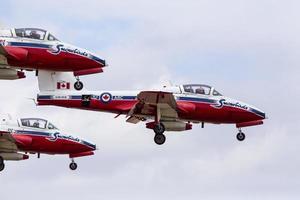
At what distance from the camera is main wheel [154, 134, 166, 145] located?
82106 millimetres

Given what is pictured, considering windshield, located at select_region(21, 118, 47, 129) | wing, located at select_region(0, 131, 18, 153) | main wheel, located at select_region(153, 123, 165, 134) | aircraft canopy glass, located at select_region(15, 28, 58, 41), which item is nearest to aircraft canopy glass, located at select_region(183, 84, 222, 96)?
main wheel, located at select_region(153, 123, 165, 134)

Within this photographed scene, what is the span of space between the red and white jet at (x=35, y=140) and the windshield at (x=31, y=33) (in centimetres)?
962

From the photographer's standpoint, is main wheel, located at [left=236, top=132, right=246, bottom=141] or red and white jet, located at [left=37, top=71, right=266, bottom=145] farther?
main wheel, located at [left=236, top=132, right=246, bottom=141]

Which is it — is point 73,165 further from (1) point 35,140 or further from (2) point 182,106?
(2) point 182,106

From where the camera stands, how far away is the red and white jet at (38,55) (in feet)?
273

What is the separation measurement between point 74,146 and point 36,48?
11.6m

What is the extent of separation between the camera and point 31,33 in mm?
84125

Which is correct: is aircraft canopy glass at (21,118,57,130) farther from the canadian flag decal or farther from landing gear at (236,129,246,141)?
landing gear at (236,129,246,141)

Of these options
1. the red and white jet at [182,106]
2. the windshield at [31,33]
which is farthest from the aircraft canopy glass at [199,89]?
the windshield at [31,33]

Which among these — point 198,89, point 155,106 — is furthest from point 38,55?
point 198,89

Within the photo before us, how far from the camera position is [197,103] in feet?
277

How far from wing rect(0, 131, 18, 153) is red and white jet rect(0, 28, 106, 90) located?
656 centimetres

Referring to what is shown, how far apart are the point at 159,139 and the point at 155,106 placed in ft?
6.83

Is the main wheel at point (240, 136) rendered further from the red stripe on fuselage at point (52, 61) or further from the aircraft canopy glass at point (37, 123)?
the aircraft canopy glass at point (37, 123)
